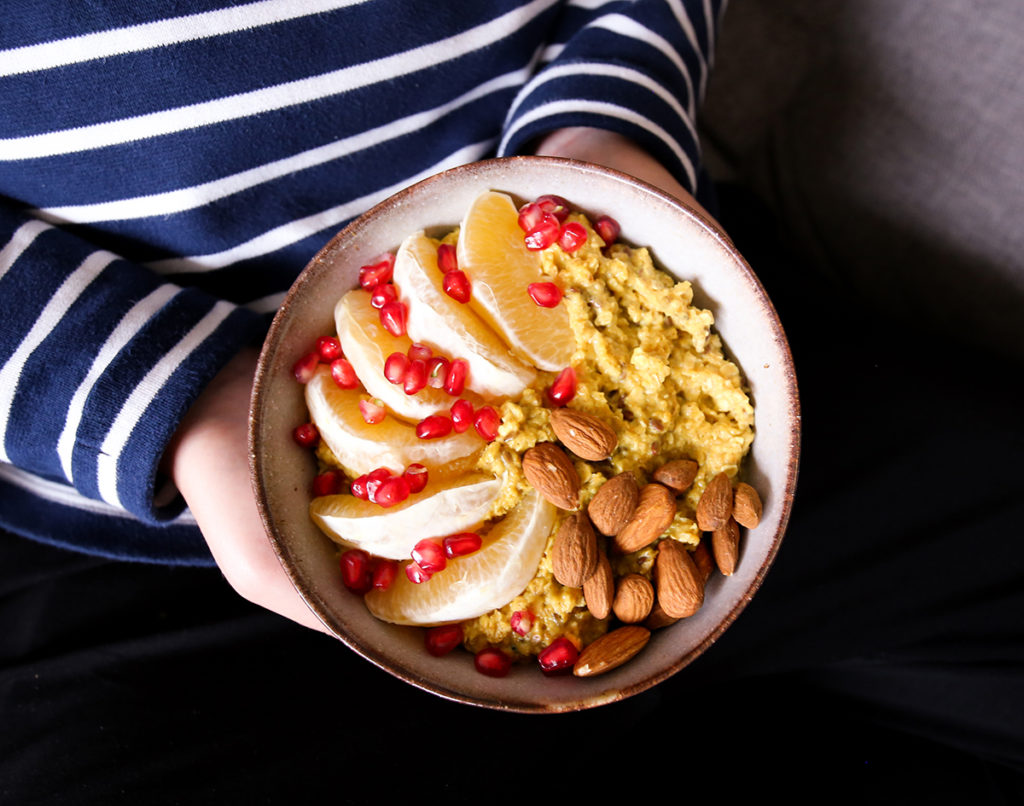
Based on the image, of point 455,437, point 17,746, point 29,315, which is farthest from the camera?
point 17,746

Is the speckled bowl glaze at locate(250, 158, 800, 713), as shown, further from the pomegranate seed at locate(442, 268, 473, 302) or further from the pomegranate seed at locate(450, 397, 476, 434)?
the pomegranate seed at locate(450, 397, 476, 434)

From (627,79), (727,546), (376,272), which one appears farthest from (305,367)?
(627,79)

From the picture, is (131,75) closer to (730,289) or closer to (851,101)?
(730,289)

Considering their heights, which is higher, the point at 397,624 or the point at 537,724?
the point at 397,624

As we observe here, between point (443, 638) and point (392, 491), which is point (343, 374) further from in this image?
point (443, 638)

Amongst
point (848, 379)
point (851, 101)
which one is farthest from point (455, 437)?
point (851, 101)

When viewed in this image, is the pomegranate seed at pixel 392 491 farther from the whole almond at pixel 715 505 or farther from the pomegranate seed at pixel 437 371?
the whole almond at pixel 715 505

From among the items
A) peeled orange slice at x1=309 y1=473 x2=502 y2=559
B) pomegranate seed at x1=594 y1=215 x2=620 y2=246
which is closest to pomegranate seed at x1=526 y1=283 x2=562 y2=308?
pomegranate seed at x1=594 y1=215 x2=620 y2=246
